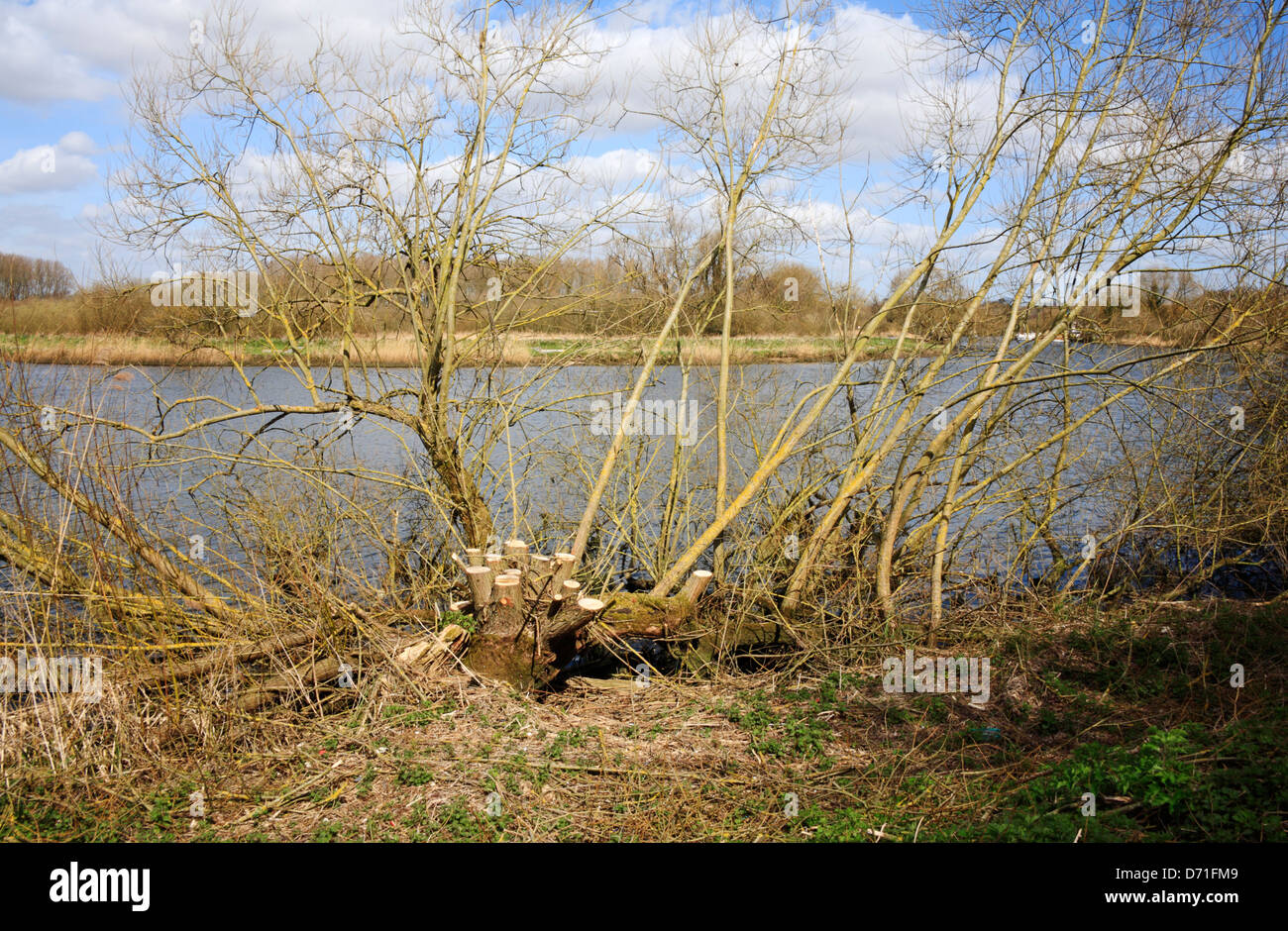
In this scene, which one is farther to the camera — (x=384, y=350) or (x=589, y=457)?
(x=589, y=457)

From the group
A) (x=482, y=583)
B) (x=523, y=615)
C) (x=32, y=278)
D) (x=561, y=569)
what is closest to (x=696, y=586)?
(x=561, y=569)

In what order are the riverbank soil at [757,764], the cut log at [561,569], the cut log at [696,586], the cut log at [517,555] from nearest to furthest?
the riverbank soil at [757,764]
the cut log at [561,569]
the cut log at [517,555]
the cut log at [696,586]

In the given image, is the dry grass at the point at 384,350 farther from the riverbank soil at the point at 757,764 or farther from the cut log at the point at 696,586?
the riverbank soil at the point at 757,764

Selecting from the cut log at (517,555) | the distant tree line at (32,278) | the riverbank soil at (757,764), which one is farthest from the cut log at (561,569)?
the distant tree line at (32,278)

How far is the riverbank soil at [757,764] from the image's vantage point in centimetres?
432

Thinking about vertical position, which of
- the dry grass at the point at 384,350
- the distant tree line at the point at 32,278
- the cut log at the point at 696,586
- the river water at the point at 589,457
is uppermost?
the distant tree line at the point at 32,278

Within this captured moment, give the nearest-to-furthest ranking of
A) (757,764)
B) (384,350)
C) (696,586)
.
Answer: (757,764) < (696,586) < (384,350)

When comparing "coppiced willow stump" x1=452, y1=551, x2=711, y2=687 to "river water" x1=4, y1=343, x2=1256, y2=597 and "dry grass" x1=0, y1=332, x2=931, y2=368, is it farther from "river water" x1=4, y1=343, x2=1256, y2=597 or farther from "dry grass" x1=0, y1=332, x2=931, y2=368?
"dry grass" x1=0, y1=332, x2=931, y2=368

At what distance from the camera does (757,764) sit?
5.19 meters

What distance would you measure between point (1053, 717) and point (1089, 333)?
17.0 feet

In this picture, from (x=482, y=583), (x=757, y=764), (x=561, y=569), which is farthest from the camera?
(x=561, y=569)

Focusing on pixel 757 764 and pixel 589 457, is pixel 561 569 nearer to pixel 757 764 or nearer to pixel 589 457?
pixel 757 764
